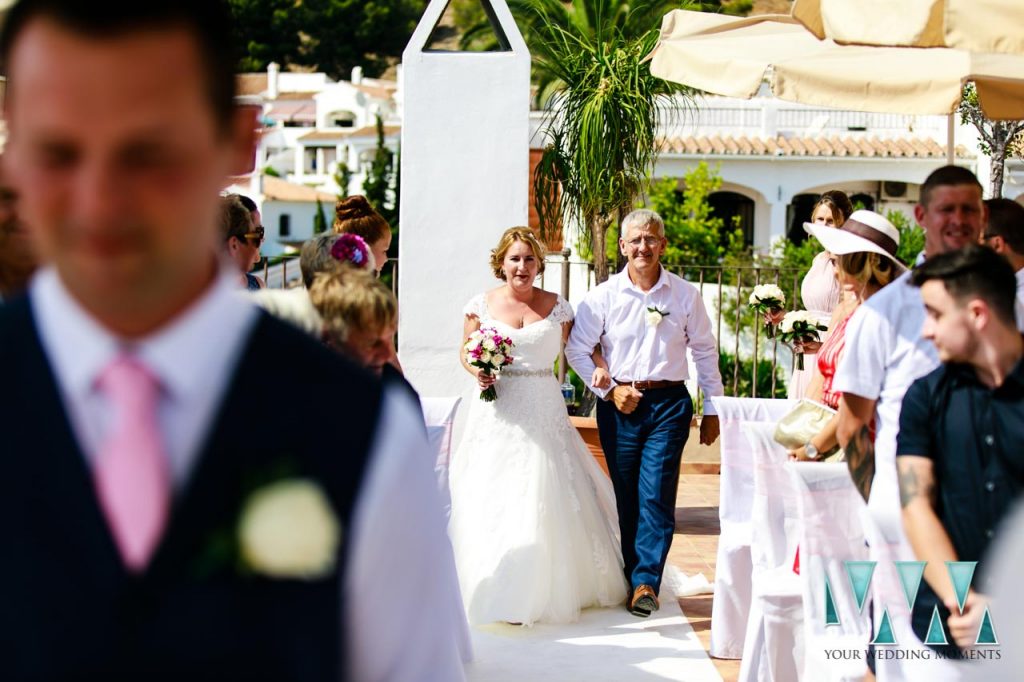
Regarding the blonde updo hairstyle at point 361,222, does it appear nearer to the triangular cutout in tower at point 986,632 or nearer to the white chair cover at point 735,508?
the white chair cover at point 735,508

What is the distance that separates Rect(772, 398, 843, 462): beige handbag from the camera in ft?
15.0

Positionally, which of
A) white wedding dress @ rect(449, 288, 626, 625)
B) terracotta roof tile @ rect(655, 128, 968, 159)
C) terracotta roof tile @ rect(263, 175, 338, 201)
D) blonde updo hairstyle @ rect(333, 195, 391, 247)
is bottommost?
white wedding dress @ rect(449, 288, 626, 625)

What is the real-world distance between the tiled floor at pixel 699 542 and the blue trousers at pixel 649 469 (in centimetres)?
35

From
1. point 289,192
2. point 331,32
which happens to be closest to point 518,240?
point 289,192

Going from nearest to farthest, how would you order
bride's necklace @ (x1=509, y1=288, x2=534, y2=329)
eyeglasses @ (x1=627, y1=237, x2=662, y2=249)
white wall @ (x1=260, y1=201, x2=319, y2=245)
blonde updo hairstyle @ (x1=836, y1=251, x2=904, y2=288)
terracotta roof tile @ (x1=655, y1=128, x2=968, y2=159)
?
blonde updo hairstyle @ (x1=836, y1=251, x2=904, y2=288) < eyeglasses @ (x1=627, y1=237, x2=662, y2=249) < bride's necklace @ (x1=509, y1=288, x2=534, y2=329) < terracotta roof tile @ (x1=655, y1=128, x2=968, y2=159) < white wall @ (x1=260, y1=201, x2=319, y2=245)

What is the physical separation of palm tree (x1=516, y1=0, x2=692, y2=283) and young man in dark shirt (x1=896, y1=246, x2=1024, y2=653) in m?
7.42

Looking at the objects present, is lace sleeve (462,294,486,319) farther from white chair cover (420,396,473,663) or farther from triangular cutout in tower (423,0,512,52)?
triangular cutout in tower (423,0,512,52)

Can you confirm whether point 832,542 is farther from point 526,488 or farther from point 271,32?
point 271,32

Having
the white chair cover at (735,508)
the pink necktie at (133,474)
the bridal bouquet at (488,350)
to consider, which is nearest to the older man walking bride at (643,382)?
the bridal bouquet at (488,350)

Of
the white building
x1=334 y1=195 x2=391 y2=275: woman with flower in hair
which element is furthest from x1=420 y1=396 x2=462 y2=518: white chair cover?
the white building

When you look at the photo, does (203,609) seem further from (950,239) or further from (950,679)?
(950,239)

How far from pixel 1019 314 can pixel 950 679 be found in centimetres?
110

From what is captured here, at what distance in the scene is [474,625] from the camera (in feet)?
21.2

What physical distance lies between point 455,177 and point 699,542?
2.81 m
